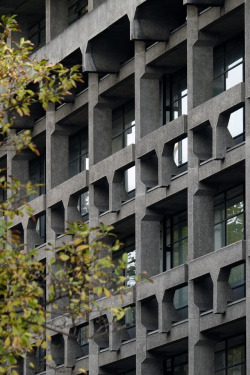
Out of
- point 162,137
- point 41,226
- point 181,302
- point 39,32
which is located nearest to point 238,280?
point 181,302

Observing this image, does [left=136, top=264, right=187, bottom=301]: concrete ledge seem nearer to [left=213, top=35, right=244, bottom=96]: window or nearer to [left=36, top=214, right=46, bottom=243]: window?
[left=213, top=35, right=244, bottom=96]: window

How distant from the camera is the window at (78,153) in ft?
202

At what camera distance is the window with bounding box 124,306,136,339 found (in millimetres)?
54906

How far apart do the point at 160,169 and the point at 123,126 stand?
21.5ft

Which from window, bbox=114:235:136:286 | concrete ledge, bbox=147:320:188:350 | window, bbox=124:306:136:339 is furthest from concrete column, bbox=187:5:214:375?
window, bbox=114:235:136:286

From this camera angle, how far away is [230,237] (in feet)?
162

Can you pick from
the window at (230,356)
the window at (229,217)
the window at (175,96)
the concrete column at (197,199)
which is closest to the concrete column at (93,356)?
the window at (230,356)

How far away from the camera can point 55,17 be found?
6231 cm

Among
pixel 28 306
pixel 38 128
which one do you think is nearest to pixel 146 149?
pixel 38 128

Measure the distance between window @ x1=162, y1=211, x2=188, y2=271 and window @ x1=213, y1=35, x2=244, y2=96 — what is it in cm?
504

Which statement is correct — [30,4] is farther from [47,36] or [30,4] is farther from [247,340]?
[247,340]

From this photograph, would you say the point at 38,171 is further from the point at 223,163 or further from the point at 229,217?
the point at 223,163

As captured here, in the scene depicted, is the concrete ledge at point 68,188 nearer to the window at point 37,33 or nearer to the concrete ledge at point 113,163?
the concrete ledge at point 113,163

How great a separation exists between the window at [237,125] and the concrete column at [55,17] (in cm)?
1486
